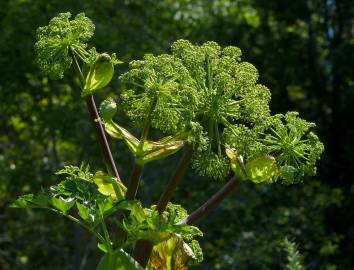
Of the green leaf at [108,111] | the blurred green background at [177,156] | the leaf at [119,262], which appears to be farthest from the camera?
the blurred green background at [177,156]

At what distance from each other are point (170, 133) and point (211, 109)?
0.11 m

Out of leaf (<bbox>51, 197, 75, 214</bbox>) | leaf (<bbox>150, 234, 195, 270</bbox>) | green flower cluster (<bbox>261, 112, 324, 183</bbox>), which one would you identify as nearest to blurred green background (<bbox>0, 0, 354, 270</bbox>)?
leaf (<bbox>150, 234, 195, 270</bbox>)

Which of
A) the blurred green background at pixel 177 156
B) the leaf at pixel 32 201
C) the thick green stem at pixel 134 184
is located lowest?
the blurred green background at pixel 177 156

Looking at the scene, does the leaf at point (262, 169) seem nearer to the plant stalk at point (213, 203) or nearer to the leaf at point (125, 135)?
the plant stalk at point (213, 203)

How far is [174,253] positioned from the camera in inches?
75.2

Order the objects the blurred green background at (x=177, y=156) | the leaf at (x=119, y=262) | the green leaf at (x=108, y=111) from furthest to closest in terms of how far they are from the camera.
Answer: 1. the blurred green background at (x=177, y=156)
2. the green leaf at (x=108, y=111)
3. the leaf at (x=119, y=262)

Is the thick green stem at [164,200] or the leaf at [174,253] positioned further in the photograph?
the leaf at [174,253]

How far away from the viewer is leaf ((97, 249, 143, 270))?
1707 mm

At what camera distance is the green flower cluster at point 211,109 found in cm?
172

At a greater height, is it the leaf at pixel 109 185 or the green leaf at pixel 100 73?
the green leaf at pixel 100 73

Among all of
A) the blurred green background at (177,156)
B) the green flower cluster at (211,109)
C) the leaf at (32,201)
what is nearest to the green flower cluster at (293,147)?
the green flower cluster at (211,109)

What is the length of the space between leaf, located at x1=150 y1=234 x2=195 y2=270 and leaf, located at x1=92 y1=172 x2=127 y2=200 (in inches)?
6.5

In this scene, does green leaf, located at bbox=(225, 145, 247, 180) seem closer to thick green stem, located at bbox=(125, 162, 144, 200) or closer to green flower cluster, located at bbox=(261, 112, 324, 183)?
green flower cluster, located at bbox=(261, 112, 324, 183)

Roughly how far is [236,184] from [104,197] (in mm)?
297
